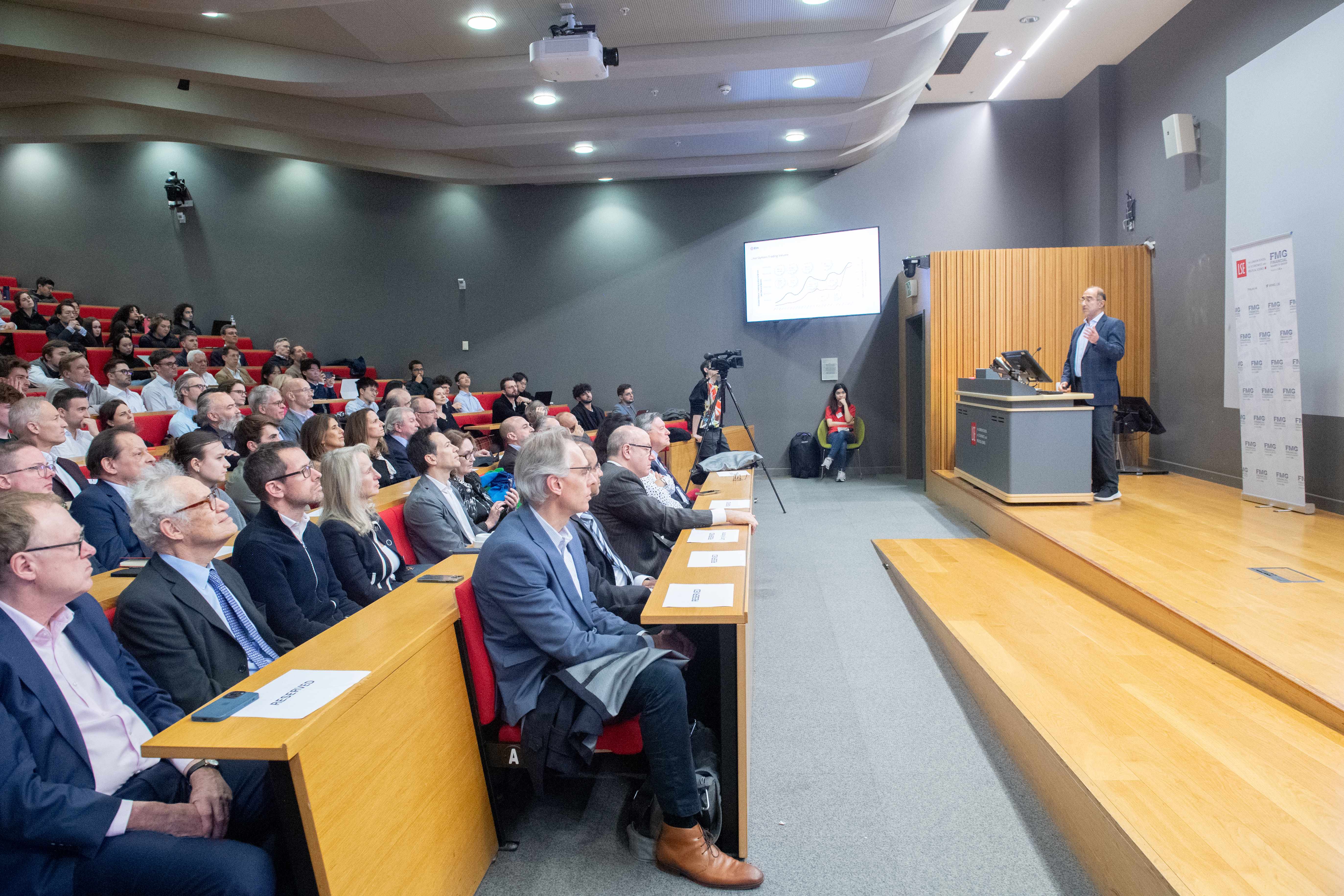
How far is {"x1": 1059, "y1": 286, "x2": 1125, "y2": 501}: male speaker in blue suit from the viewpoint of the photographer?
5.26m

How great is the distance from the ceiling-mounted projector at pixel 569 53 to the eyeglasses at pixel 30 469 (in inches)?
144

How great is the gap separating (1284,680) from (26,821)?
3.34 m

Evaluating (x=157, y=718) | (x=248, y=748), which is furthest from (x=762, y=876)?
(x=157, y=718)

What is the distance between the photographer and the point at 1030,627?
132 inches

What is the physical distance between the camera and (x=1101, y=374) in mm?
5363

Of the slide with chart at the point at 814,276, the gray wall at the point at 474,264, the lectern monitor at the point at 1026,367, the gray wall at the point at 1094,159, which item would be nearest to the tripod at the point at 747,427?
the gray wall at the point at 474,264

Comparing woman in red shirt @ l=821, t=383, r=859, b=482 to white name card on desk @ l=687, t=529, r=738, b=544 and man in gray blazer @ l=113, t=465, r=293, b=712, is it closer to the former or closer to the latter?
white name card on desk @ l=687, t=529, r=738, b=544

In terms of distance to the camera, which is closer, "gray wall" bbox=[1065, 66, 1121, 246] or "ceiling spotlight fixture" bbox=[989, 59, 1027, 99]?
"ceiling spotlight fixture" bbox=[989, 59, 1027, 99]

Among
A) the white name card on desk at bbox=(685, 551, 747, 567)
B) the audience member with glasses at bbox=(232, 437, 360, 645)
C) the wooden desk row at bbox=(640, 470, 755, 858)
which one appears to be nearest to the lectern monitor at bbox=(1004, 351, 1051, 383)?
the white name card on desk at bbox=(685, 551, 747, 567)

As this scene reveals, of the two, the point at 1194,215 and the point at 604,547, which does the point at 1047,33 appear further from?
the point at 604,547

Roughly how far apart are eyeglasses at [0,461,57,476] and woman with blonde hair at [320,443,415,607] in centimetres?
95

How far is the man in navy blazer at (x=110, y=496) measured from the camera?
2832 millimetres

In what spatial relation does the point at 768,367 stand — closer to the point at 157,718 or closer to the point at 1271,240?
the point at 1271,240

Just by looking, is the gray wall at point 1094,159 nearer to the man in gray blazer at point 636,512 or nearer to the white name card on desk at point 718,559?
the man in gray blazer at point 636,512
